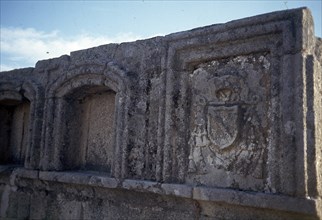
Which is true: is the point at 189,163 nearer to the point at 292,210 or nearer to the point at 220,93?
the point at 220,93

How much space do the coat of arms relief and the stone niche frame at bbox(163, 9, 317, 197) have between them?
0.08 metres

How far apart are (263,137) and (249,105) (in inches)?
15.3

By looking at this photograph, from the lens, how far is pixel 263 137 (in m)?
3.40

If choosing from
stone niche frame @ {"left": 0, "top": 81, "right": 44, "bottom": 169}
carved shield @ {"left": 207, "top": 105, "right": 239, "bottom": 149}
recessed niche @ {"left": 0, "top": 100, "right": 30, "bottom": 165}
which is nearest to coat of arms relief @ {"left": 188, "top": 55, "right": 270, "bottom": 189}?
carved shield @ {"left": 207, "top": 105, "right": 239, "bottom": 149}

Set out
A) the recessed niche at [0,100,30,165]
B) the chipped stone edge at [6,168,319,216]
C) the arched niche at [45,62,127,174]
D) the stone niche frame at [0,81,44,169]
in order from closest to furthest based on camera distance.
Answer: the chipped stone edge at [6,168,319,216] → the arched niche at [45,62,127,174] → the stone niche frame at [0,81,44,169] → the recessed niche at [0,100,30,165]

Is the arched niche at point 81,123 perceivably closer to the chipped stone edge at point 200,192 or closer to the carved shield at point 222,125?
the chipped stone edge at point 200,192

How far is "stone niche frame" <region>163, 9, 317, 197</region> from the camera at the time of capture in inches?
123

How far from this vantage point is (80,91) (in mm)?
5242

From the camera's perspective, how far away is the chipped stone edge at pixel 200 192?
119 inches

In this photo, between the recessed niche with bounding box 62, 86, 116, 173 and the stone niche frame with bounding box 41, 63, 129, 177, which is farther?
the recessed niche with bounding box 62, 86, 116, 173

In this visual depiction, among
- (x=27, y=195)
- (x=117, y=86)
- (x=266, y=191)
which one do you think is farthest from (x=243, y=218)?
(x=27, y=195)

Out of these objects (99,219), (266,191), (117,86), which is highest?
(117,86)

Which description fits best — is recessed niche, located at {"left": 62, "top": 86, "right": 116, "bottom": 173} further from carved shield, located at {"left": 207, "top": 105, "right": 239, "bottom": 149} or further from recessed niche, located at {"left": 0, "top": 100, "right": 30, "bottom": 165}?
carved shield, located at {"left": 207, "top": 105, "right": 239, "bottom": 149}

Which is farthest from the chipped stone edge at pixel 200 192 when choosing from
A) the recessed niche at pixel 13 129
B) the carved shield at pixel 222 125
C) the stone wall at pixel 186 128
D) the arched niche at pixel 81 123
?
the recessed niche at pixel 13 129
